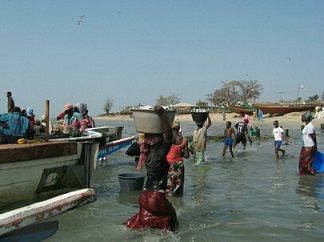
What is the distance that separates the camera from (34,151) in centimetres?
812

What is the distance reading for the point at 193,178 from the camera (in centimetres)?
1260

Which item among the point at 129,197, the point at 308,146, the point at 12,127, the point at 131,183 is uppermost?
the point at 12,127

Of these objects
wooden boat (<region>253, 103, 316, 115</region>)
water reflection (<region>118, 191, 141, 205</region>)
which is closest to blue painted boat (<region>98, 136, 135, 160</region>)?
water reflection (<region>118, 191, 141, 205</region>)

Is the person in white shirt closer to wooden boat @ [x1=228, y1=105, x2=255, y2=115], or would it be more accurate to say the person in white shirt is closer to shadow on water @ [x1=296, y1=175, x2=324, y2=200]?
shadow on water @ [x1=296, y1=175, x2=324, y2=200]

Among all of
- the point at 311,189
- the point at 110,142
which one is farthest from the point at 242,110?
the point at 311,189

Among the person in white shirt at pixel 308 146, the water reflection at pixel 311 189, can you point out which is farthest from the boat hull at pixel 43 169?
the person in white shirt at pixel 308 146

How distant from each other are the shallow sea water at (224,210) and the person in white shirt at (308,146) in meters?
0.34

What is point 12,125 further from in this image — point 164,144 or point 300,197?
point 300,197

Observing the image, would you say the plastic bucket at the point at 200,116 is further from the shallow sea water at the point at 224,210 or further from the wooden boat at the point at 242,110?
the wooden boat at the point at 242,110

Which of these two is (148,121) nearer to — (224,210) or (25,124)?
(224,210)

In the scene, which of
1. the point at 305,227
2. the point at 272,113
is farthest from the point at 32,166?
the point at 272,113

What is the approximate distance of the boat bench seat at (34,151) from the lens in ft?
25.0

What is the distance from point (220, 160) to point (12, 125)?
30.7 feet

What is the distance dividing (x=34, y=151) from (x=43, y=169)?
1.66 feet
